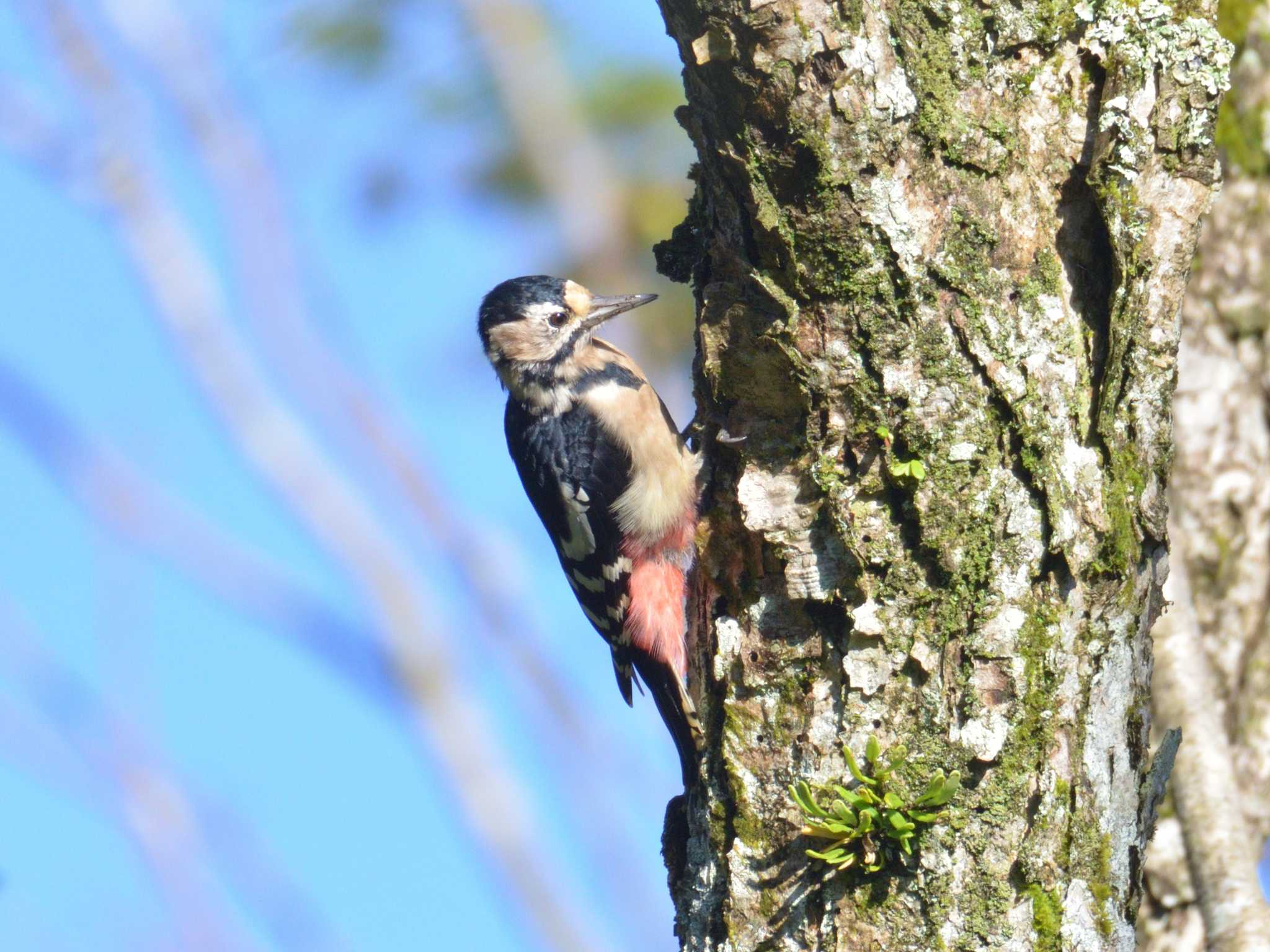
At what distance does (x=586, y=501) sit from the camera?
4.94 m

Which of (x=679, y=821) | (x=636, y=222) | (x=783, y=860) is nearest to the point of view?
(x=783, y=860)

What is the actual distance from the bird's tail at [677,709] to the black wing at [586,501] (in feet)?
0.61

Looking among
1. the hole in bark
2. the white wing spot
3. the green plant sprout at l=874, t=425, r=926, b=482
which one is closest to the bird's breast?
the white wing spot

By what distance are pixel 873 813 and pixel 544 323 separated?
2872 mm

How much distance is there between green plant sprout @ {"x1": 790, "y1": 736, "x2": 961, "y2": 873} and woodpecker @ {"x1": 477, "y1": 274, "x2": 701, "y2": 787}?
1.16 m

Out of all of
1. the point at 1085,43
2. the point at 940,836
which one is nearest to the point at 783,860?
the point at 940,836

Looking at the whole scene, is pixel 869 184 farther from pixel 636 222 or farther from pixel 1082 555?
pixel 636 222

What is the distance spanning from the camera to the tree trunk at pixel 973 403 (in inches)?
110

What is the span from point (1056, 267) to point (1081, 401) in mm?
298

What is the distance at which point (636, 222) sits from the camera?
8.93m

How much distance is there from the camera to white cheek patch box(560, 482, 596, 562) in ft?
16.3

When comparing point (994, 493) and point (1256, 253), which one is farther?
point (1256, 253)

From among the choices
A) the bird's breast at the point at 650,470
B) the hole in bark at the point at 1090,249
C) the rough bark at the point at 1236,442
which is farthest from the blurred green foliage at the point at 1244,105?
the bird's breast at the point at 650,470

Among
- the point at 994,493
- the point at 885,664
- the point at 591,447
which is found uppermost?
the point at 591,447
